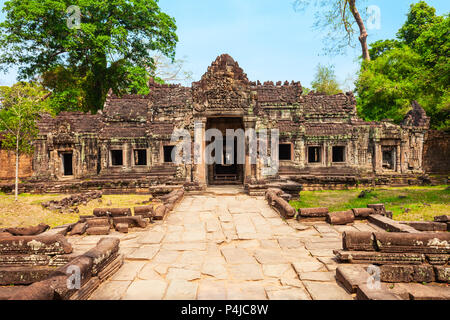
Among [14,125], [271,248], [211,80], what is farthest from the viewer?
[14,125]

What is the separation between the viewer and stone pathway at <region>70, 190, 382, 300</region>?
3580 millimetres

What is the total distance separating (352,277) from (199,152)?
7.89 meters

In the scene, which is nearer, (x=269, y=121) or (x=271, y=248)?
(x=271, y=248)

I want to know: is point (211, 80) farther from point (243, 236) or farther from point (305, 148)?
point (305, 148)

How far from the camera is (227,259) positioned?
466 centimetres

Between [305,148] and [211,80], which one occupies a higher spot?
[211,80]

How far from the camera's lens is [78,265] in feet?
11.2

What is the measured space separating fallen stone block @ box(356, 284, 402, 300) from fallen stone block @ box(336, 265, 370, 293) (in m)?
0.13

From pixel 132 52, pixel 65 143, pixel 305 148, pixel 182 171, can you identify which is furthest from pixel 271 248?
pixel 132 52

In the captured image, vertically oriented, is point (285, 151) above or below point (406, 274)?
above

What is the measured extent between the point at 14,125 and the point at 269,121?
14290mm

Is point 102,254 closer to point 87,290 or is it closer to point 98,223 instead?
point 87,290

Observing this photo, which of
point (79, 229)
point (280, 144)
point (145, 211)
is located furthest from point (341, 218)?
point (280, 144)

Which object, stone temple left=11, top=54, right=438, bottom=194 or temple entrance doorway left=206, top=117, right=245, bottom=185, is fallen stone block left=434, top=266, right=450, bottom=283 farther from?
stone temple left=11, top=54, right=438, bottom=194
